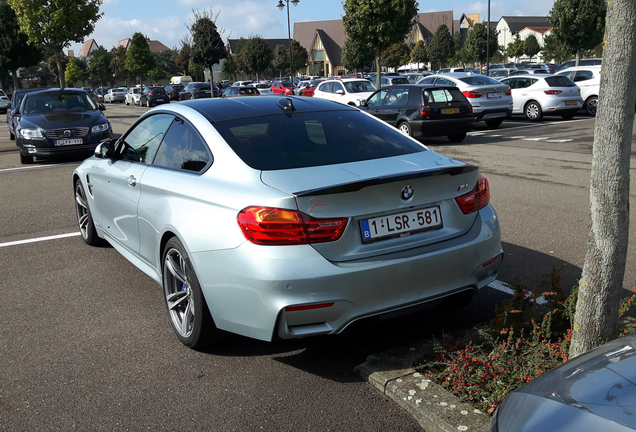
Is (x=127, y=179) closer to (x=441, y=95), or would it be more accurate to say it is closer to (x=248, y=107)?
(x=248, y=107)

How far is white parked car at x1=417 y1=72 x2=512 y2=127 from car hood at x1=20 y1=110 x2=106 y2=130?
407 inches

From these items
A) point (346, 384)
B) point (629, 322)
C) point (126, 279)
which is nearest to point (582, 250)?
point (629, 322)

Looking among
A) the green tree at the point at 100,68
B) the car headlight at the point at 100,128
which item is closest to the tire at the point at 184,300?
the car headlight at the point at 100,128

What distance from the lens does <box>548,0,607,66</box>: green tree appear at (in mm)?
32750

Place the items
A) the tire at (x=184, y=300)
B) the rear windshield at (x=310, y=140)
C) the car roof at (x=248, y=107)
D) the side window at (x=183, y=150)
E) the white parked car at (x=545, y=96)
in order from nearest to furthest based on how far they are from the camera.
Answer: the tire at (x=184, y=300) → the rear windshield at (x=310, y=140) → the side window at (x=183, y=150) → the car roof at (x=248, y=107) → the white parked car at (x=545, y=96)

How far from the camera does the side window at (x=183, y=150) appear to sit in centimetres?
394

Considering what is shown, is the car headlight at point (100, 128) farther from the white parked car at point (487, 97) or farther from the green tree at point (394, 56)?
the green tree at point (394, 56)

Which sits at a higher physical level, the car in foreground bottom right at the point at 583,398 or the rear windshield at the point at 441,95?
the rear windshield at the point at 441,95

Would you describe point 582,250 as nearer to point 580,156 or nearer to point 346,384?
point 346,384

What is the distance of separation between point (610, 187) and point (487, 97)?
15976mm

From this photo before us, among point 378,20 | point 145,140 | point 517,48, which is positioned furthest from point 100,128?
point 517,48

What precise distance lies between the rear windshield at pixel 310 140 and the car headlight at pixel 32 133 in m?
10.9

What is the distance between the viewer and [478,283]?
12.0 feet

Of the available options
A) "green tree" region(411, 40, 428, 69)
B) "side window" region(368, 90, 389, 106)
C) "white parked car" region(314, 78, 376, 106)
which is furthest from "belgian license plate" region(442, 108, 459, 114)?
"green tree" region(411, 40, 428, 69)
